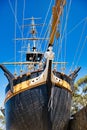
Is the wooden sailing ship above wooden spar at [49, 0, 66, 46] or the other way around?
the other way around

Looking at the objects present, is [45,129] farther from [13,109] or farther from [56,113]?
[13,109]

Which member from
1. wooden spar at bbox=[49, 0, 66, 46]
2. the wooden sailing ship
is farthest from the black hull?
wooden spar at bbox=[49, 0, 66, 46]

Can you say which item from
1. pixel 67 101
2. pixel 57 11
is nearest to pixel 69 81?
pixel 67 101

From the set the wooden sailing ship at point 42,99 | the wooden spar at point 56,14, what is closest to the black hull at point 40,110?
the wooden sailing ship at point 42,99

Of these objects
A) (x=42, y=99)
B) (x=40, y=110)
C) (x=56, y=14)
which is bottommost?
(x=40, y=110)

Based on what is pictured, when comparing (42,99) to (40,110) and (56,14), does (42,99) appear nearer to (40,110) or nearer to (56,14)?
(40,110)

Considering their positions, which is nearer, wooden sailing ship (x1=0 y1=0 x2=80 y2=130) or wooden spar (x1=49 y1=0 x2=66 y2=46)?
wooden spar (x1=49 y1=0 x2=66 y2=46)

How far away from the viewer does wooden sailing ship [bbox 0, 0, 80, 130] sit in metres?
11.6

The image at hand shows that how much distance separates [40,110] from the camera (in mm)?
11719

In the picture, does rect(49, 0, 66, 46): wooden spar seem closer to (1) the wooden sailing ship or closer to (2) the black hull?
(1) the wooden sailing ship

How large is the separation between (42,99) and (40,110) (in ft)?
1.41

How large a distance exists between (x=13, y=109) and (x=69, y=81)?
2759 mm

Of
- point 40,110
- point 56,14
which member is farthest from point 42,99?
point 56,14

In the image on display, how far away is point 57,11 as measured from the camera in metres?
10.8
